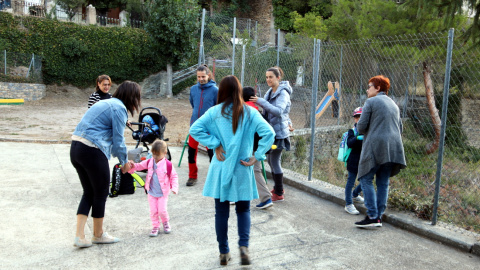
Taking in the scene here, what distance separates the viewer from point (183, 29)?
2278cm

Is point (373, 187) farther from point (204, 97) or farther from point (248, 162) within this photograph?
point (204, 97)

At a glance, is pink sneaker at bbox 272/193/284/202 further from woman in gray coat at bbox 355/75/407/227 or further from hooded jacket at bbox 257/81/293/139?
woman in gray coat at bbox 355/75/407/227

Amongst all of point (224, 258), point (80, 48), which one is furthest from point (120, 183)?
point (80, 48)

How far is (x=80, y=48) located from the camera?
24312 millimetres

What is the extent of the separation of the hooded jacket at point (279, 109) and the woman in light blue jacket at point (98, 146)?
194 centimetres

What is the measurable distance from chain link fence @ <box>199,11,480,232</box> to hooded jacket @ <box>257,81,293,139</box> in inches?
42.6

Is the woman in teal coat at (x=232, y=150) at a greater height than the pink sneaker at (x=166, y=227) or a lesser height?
greater

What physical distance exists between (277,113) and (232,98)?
1.81 metres

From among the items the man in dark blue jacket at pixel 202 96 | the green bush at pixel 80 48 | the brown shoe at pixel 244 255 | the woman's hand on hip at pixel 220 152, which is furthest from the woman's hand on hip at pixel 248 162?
the green bush at pixel 80 48

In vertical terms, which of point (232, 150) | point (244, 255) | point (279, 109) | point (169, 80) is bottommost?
point (244, 255)

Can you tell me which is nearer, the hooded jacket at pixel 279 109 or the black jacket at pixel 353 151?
the black jacket at pixel 353 151

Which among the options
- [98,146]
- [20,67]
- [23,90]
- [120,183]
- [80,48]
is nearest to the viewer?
[98,146]

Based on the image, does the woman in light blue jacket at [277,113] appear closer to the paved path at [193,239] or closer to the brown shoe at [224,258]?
the paved path at [193,239]

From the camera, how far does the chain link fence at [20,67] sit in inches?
870
